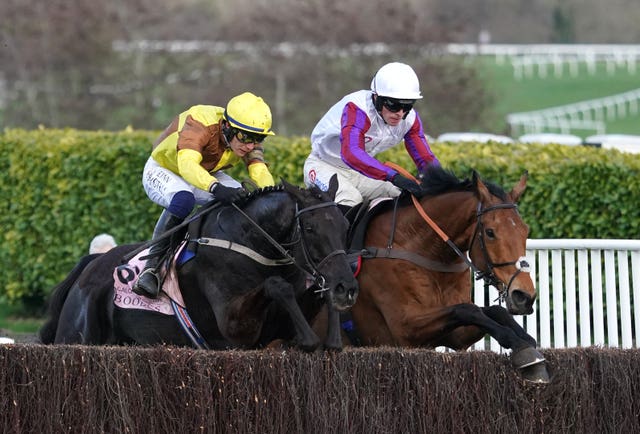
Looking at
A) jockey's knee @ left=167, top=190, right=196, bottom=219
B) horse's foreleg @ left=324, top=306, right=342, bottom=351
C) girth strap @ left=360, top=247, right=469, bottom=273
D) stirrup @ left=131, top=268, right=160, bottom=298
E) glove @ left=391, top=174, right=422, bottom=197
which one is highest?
glove @ left=391, top=174, right=422, bottom=197

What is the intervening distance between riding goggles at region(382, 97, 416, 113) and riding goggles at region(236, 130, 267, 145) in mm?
788

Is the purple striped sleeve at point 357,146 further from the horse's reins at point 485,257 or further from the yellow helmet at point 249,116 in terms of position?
the yellow helmet at point 249,116

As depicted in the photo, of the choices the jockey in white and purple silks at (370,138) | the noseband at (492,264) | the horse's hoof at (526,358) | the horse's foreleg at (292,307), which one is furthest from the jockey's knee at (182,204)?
the horse's hoof at (526,358)

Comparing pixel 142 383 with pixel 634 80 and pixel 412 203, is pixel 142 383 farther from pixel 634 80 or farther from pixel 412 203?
pixel 634 80

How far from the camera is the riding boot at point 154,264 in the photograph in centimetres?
693

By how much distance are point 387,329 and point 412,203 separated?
2.39ft

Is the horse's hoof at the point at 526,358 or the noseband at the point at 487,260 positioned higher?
the noseband at the point at 487,260

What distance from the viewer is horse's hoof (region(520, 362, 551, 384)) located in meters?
5.81

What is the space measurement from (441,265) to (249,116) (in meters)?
1.32

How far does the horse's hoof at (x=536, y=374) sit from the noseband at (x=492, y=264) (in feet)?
1.78

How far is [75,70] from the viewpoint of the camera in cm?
2556

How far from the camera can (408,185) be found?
6.99 metres

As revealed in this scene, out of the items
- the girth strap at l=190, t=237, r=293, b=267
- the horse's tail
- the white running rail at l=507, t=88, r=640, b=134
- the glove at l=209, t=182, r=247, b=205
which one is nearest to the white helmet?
the glove at l=209, t=182, r=247, b=205

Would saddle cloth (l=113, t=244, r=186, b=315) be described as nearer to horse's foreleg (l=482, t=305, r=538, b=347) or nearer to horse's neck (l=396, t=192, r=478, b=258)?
horse's neck (l=396, t=192, r=478, b=258)
